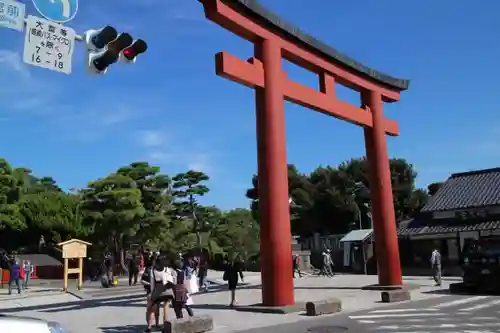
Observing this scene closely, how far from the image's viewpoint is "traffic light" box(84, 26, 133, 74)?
755cm

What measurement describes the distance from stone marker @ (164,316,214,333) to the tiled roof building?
63.4ft

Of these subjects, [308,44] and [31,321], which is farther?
[308,44]

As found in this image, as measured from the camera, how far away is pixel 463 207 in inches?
1057

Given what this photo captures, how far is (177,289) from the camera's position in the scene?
1037 centimetres

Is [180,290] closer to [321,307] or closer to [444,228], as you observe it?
[321,307]

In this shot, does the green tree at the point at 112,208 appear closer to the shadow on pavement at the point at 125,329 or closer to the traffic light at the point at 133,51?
the shadow on pavement at the point at 125,329

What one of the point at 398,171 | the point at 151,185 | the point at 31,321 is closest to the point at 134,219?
the point at 151,185

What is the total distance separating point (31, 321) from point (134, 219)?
87.8 ft

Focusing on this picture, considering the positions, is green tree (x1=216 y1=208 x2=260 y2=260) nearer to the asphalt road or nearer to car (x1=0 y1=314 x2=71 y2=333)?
the asphalt road

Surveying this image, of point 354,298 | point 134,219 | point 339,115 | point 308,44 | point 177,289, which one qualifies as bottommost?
point 354,298

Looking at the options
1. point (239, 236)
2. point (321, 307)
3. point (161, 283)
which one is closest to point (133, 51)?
point (161, 283)

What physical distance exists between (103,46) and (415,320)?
8.79m

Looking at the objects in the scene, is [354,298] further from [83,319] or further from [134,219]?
[134,219]

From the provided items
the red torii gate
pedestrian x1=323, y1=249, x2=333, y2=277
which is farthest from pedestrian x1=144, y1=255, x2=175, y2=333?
pedestrian x1=323, y1=249, x2=333, y2=277
